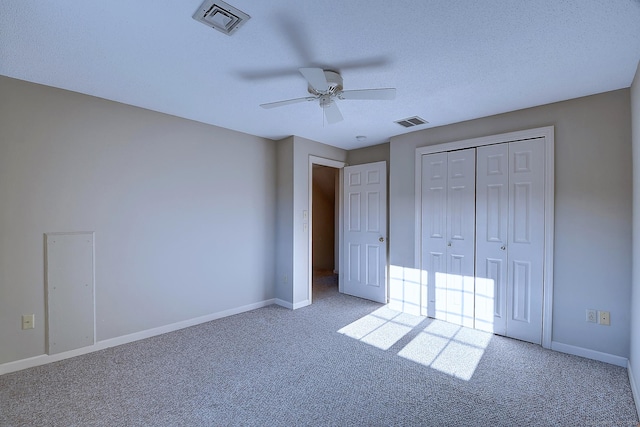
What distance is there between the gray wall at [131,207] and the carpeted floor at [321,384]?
1.75ft

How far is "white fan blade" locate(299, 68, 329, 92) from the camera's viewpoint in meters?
1.93

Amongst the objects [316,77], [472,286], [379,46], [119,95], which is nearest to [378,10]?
[379,46]

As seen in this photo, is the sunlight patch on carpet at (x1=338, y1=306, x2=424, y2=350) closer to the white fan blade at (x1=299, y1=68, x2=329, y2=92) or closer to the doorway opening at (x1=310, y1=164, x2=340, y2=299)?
the white fan blade at (x1=299, y1=68, x2=329, y2=92)

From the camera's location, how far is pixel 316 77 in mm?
2008

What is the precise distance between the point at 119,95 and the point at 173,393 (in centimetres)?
265

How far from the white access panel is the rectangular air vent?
3.46 meters

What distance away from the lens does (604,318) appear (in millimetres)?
2561

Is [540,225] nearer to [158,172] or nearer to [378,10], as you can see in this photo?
[378,10]

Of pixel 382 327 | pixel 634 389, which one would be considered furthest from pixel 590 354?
pixel 382 327

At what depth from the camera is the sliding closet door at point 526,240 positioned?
2893 mm

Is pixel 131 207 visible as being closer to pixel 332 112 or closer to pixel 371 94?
pixel 332 112

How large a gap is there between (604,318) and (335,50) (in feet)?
10.5

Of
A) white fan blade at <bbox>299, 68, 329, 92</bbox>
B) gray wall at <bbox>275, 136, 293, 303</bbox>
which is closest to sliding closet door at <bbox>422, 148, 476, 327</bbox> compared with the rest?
gray wall at <bbox>275, 136, 293, 303</bbox>

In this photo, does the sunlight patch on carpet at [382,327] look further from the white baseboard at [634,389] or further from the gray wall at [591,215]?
the white baseboard at [634,389]
